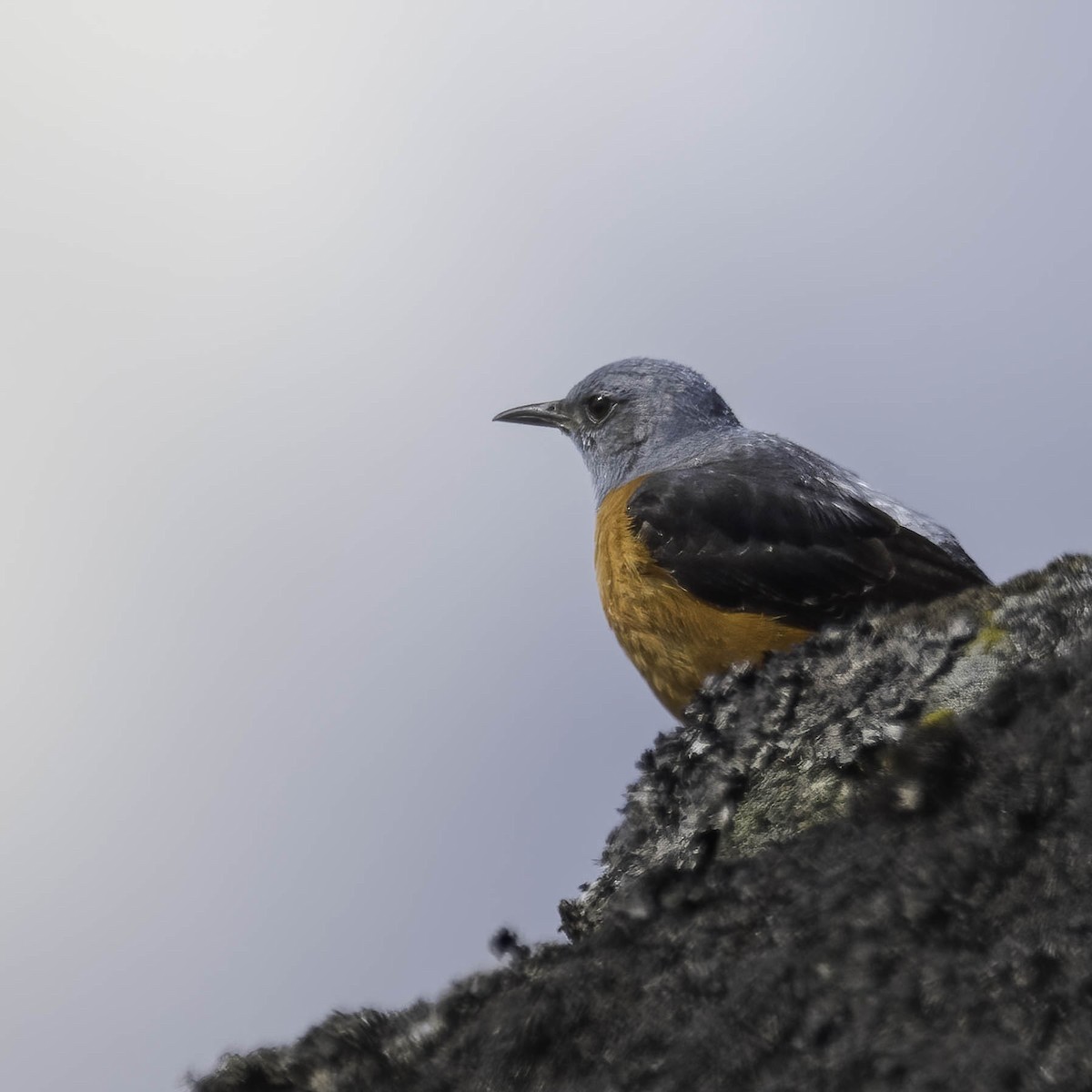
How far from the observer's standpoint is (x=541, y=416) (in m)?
11.4

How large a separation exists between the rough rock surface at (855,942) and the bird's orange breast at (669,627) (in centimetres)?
247

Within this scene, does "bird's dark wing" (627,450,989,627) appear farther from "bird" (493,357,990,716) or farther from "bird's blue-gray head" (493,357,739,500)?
"bird's blue-gray head" (493,357,739,500)

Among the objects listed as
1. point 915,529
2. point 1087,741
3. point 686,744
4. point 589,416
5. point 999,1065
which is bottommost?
point 999,1065

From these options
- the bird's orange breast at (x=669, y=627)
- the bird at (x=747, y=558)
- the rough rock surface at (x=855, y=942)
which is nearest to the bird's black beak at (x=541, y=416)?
the bird at (x=747, y=558)

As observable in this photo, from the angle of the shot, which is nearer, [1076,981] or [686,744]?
[1076,981]

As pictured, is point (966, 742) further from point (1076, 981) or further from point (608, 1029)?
point (608, 1029)

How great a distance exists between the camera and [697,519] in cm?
838

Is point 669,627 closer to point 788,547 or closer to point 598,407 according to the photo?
point 788,547

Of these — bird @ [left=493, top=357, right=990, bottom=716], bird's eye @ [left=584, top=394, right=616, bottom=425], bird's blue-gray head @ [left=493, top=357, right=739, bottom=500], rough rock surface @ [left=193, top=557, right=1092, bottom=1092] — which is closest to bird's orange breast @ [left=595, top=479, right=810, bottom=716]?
bird @ [left=493, top=357, right=990, bottom=716]

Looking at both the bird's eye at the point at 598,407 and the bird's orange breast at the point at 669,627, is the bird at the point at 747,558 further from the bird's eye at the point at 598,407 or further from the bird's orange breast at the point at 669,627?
the bird's eye at the point at 598,407

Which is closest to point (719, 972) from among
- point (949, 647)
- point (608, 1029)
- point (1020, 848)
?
point (608, 1029)

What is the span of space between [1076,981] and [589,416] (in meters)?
7.96

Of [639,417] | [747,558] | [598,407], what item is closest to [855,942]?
[747,558]

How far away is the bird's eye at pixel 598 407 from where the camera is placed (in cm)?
1075
